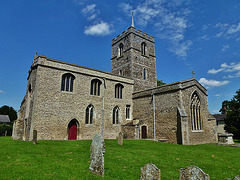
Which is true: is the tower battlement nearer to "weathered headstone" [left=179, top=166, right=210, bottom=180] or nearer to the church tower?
the church tower

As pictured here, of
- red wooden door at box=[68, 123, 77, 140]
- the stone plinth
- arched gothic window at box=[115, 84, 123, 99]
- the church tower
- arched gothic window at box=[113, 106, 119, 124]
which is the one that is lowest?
the stone plinth

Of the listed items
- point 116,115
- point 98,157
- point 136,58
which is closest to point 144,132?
point 116,115

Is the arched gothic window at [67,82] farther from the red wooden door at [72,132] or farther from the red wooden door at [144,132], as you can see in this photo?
the red wooden door at [144,132]

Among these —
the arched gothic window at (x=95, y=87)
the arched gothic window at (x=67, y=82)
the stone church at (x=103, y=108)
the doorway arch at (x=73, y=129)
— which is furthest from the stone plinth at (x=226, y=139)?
the arched gothic window at (x=67, y=82)

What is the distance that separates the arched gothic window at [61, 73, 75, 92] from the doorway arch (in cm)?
384

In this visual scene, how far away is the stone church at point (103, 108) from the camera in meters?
17.0

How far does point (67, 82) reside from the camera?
62.3ft

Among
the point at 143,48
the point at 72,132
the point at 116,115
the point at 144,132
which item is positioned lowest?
the point at 144,132

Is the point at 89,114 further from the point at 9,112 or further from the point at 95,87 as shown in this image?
the point at 9,112

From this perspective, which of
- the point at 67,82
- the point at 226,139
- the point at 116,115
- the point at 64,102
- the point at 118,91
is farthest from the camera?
the point at 118,91

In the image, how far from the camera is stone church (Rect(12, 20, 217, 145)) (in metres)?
17.0

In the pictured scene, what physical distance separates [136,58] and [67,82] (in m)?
13.8

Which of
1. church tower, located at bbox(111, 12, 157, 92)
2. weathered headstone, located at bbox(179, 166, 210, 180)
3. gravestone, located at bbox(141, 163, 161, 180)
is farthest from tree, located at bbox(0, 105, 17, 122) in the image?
weathered headstone, located at bbox(179, 166, 210, 180)

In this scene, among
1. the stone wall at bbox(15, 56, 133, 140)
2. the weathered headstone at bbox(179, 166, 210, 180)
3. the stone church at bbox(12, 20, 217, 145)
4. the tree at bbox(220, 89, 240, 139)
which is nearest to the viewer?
the weathered headstone at bbox(179, 166, 210, 180)
